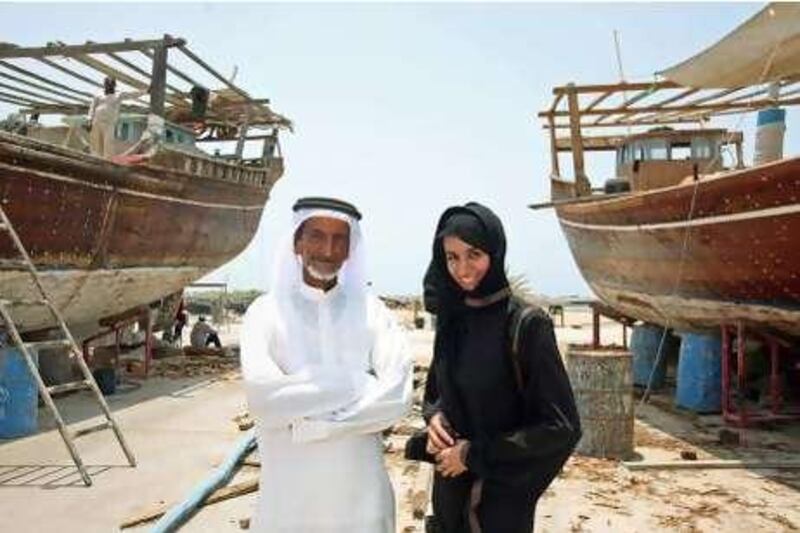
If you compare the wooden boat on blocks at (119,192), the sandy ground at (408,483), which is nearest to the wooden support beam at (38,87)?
the wooden boat on blocks at (119,192)

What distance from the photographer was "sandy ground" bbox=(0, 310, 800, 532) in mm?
5094

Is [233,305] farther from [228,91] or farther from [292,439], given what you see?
[292,439]

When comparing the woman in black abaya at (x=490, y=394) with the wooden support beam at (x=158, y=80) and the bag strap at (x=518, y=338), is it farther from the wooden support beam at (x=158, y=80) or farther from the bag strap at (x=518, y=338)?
the wooden support beam at (x=158, y=80)

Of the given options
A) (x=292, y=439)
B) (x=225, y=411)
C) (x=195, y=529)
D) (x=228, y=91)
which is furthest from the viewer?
(x=228, y=91)

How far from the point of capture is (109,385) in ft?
35.5

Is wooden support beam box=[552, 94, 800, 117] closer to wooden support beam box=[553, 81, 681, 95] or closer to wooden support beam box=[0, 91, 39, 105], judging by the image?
wooden support beam box=[553, 81, 681, 95]

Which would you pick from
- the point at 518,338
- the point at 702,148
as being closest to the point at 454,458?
the point at 518,338

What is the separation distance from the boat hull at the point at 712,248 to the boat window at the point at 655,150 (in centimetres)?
185

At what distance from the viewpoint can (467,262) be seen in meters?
2.49

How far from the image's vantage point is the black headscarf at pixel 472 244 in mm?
2453

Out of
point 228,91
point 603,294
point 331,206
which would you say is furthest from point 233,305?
point 331,206

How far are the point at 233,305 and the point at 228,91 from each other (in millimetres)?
25449

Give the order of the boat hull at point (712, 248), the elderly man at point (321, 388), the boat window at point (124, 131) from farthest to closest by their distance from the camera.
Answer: the boat window at point (124, 131) → the boat hull at point (712, 248) → the elderly man at point (321, 388)

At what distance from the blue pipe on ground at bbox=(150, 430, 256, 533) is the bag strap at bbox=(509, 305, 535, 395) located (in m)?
3.21
